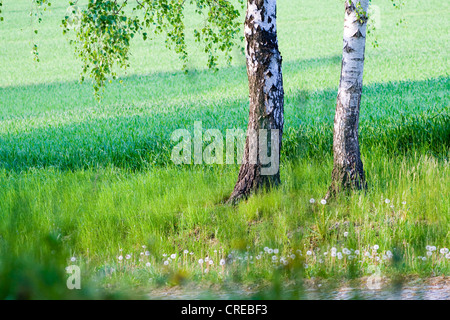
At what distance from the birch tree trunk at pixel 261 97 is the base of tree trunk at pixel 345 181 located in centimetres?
91

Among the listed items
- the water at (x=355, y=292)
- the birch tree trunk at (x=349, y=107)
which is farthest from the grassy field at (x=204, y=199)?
the birch tree trunk at (x=349, y=107)

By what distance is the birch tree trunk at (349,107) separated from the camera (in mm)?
6844

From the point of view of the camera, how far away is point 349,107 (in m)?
6.98

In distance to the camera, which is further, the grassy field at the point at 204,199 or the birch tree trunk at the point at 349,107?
the birch tree trunk at the point at 349,107

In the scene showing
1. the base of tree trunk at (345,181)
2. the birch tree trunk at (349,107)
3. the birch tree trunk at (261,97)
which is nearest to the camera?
the birch tree trunk at (349,107)

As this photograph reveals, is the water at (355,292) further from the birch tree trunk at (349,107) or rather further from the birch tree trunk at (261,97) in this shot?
the birch tree trunk at (261,97)

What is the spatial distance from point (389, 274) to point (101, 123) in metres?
13.1

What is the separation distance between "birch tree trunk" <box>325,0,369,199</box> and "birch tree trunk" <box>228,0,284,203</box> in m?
0.90

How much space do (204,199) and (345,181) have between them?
221cm

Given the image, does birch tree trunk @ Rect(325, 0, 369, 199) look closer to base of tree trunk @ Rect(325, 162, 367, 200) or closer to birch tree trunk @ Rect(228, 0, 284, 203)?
base of tree trunk @ Rect(325, 162, 367, 200)

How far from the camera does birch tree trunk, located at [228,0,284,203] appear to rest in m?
7.15

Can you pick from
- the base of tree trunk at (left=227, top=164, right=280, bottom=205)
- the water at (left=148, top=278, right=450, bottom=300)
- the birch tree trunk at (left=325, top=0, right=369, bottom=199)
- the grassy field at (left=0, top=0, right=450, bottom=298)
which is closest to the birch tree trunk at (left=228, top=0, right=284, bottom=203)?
the base of tree trunk at (left=227, top=164, right=280, bottom=205)
